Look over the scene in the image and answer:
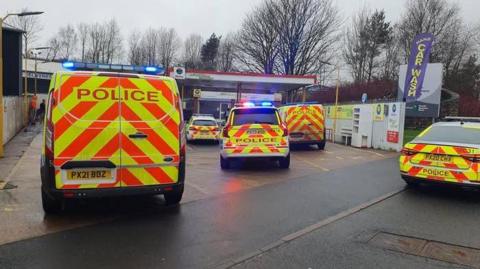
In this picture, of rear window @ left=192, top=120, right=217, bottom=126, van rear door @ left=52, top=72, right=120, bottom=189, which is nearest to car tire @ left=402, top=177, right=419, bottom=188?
van rear door @ left=52, top=72, right=120, bottom=189

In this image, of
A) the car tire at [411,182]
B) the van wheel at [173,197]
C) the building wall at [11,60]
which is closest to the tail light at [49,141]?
the van wheel at [173,197]

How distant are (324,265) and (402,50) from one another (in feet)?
156

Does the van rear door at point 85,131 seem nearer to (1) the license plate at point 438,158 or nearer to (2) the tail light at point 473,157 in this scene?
(1) the license plate at point 438,158

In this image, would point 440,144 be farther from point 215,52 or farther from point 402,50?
point 215,52

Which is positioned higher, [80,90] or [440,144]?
[80,90]

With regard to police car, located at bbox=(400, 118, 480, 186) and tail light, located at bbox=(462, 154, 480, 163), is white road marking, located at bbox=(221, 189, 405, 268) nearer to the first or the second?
police car, located at bbox=(400, 118, 480, 186)

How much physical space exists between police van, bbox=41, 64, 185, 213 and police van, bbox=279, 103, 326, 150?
483 inches

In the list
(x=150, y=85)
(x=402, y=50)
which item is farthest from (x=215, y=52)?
(x=150, y=85)

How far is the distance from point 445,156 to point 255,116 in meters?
5.31

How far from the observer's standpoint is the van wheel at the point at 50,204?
673cm

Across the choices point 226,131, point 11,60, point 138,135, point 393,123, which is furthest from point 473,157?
point 11,60

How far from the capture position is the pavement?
4.99m

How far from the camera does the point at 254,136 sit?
479 inches

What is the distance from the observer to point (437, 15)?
4678 cm
